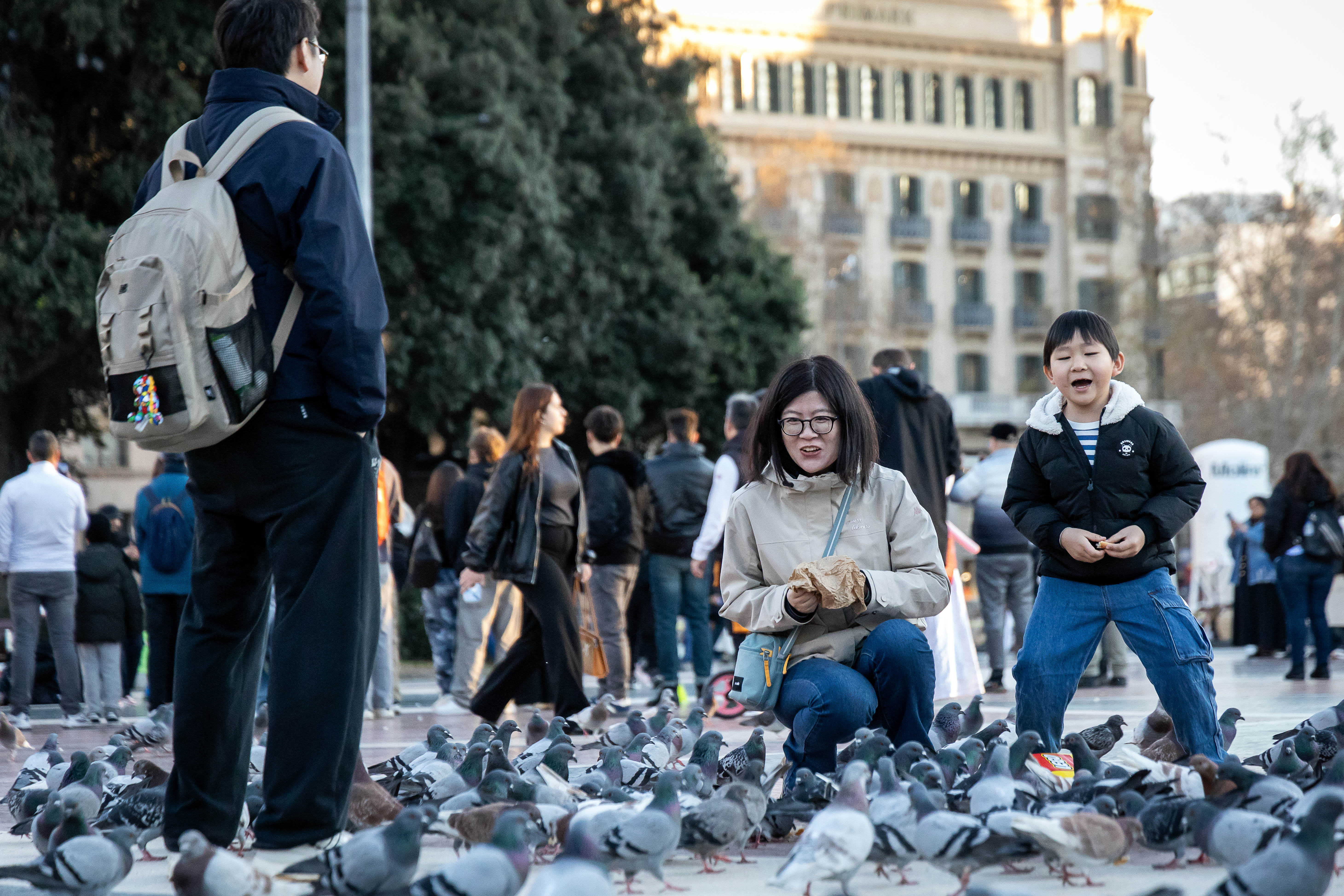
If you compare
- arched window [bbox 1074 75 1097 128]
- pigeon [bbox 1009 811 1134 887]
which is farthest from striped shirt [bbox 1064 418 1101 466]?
arched window [bbox 1074 75 1097 128]

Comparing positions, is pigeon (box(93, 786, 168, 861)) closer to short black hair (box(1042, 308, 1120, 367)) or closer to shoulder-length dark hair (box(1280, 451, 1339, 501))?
short black hair (box(1042, 308, 1120, 367))

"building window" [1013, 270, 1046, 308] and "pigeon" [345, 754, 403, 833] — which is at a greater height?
"building window" [1013, 270, 1046, 308]

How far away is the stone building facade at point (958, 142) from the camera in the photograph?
2143 inches

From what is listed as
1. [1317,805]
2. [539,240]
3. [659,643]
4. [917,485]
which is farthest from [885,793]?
[539,240]

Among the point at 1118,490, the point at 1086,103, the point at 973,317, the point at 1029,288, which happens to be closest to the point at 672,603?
the point at 1118,490

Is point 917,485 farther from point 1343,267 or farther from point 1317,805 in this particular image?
point 1343,267

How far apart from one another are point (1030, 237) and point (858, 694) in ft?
183

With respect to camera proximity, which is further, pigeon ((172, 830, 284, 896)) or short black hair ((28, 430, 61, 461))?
short black hair ((28, 430, 61, 461))

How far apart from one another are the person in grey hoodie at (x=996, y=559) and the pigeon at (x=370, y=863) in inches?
358

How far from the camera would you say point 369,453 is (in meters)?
4.21

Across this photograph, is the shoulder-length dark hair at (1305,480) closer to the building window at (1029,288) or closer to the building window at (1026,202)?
the building window at (1029,288)

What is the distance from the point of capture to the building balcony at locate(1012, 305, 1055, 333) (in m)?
58.2

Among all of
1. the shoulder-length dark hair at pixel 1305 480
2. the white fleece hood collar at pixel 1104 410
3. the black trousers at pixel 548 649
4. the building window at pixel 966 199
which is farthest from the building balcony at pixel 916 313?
the white fleece hood collar at pixel 1104 410

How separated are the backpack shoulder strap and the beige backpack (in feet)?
0.26
